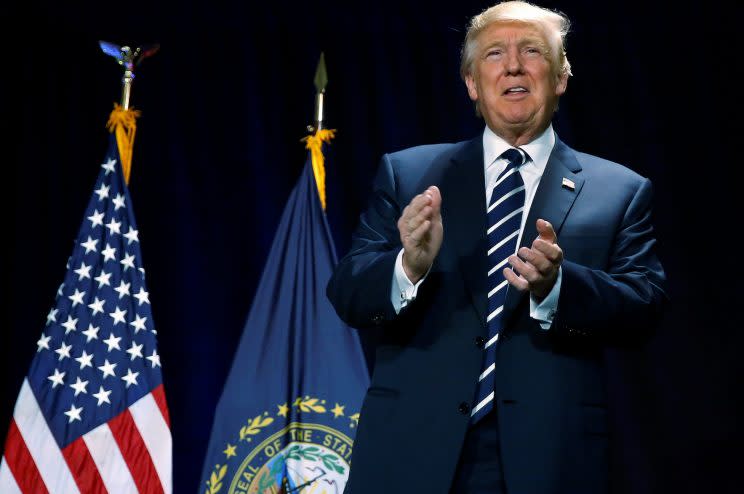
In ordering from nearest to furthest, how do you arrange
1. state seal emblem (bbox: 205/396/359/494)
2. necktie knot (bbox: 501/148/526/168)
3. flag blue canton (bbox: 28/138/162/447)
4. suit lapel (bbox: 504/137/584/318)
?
suit lapel (bbox: 504/137/584/318) → necktie knot (bbox: 501/148/526/168) → state seal emblem (bbox: 205/396/359/494) → flag blue canton (bbox: 28/138/162/447)

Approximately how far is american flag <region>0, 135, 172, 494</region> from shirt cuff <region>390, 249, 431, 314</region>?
182 cm

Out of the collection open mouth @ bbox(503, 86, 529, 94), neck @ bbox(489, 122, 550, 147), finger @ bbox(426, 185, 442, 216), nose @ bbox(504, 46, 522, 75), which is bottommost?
finger @ bbox(426, 185, 442, 216)

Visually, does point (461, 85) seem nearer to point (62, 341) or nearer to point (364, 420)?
point (62, 341)

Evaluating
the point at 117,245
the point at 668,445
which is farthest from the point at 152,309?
the point at 668,445

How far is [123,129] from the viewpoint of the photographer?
334cm

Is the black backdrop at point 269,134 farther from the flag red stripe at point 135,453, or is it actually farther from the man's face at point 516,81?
the man's face at point 516,81

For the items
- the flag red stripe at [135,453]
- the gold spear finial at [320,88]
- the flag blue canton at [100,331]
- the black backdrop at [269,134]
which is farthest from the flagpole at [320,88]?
the flag red stripe at [135,453]

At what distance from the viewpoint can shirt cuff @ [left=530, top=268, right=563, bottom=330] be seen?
4.91 feet

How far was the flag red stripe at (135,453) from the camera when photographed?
120 inches

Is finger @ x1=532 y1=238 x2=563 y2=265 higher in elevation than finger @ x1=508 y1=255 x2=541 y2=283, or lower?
higher

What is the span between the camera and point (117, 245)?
10.8 ft

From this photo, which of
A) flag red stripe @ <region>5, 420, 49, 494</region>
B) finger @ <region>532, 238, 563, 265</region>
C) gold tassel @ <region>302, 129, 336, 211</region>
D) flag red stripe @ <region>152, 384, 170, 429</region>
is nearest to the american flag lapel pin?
finger @ <region>532, 238, 563, 265</region>

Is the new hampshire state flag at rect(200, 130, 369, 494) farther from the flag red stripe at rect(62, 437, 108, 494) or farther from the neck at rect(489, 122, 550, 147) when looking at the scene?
the neck at rect(489, 122, 550, 147)

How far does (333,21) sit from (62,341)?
1.58m
